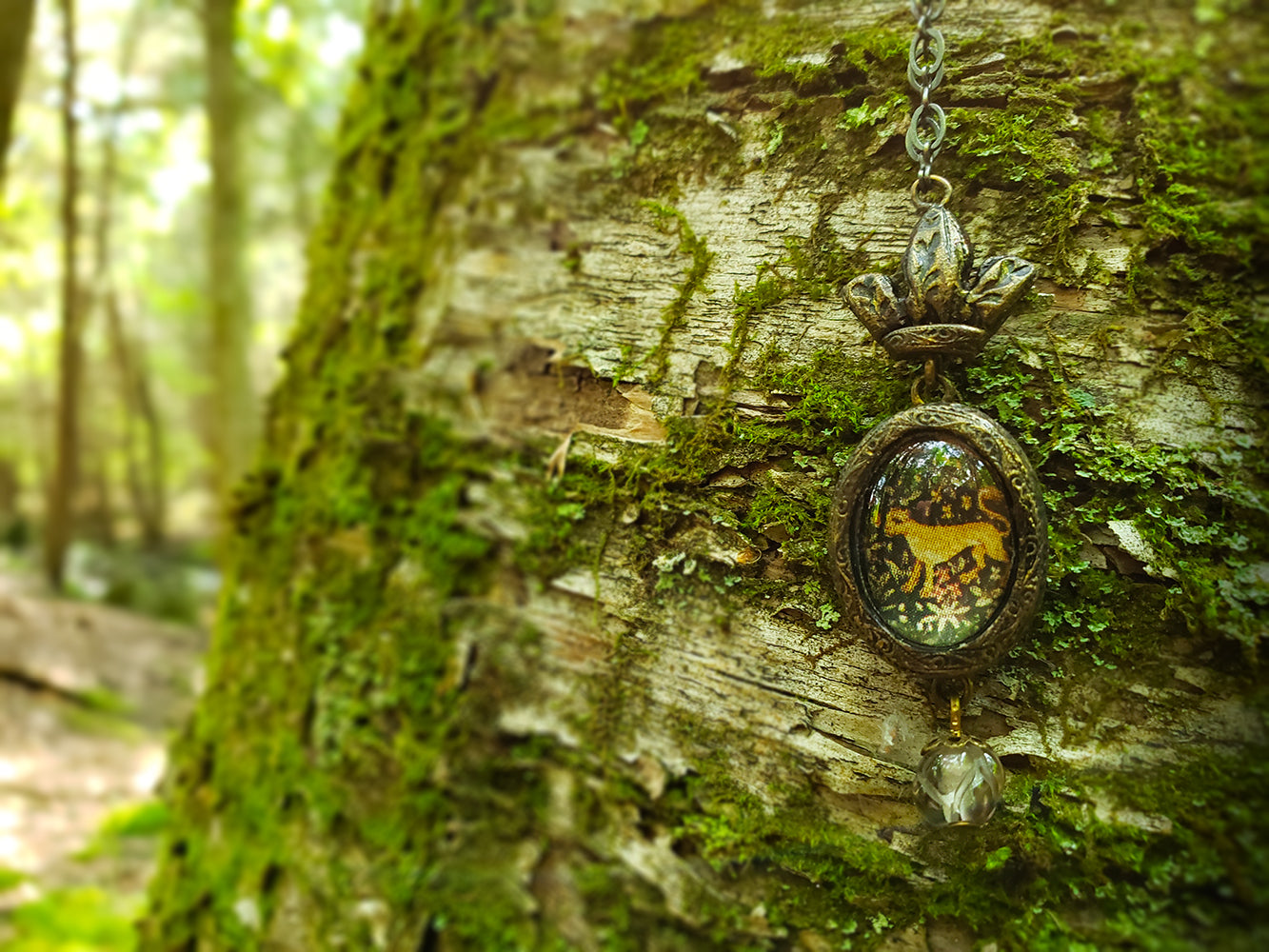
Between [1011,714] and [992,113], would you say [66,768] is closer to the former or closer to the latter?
[1011,714]

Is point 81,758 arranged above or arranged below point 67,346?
below

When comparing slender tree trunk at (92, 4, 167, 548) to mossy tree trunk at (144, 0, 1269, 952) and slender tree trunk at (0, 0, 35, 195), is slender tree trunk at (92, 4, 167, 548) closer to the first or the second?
slender tree trunk at (0, 0, 35, 195)

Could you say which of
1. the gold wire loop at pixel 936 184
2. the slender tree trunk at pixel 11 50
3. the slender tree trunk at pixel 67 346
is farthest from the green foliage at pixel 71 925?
the slender tree trunk at pixel 67 346

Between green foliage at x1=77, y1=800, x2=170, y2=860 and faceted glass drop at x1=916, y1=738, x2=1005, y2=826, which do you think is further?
green foliage at x1=77, y1=800, x2=170, y2=860

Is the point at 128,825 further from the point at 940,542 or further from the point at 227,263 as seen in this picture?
the point at 940,542

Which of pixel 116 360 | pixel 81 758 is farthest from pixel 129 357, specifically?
pixel 81 758

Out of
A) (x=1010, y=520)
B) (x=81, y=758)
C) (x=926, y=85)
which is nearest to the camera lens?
(x=1010, y=520)

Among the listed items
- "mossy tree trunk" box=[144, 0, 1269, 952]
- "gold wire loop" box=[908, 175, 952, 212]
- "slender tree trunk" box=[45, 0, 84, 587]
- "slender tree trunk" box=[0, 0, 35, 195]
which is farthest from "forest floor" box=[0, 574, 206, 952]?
"slender tree trunk" box=[0, 0, 35, 195]
